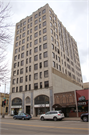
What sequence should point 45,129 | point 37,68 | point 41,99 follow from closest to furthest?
1. point 45,129
2. point 41,99
3. point 37,68

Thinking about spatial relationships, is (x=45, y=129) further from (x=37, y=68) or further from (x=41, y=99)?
(x=37, y=68)

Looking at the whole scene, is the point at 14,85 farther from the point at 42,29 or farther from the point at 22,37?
the point at 42,29

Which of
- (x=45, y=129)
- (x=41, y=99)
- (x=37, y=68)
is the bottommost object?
(x=41, y=99)

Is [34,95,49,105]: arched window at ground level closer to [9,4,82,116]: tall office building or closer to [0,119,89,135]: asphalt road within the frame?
[9,4,82,116]: tall office building

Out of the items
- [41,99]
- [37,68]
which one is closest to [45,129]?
[41,99]

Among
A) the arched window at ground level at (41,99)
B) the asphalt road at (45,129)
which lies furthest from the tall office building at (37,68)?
the asphalt road at (45,129)

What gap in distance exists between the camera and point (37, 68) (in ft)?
133

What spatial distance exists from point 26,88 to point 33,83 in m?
3.65

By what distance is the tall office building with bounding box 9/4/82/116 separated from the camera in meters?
36.4

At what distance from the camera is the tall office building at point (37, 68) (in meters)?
36.4

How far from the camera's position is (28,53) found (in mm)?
45312

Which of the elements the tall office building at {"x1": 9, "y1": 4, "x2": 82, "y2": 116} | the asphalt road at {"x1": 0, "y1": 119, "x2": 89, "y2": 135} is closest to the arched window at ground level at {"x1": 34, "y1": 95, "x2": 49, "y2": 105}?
the tall office building at {"x1": 9, "y1": 4, "x2": 82, "y2": 116}

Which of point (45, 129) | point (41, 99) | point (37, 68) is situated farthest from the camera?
point (37, 68)

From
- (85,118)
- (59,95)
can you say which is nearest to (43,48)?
(59,95)
